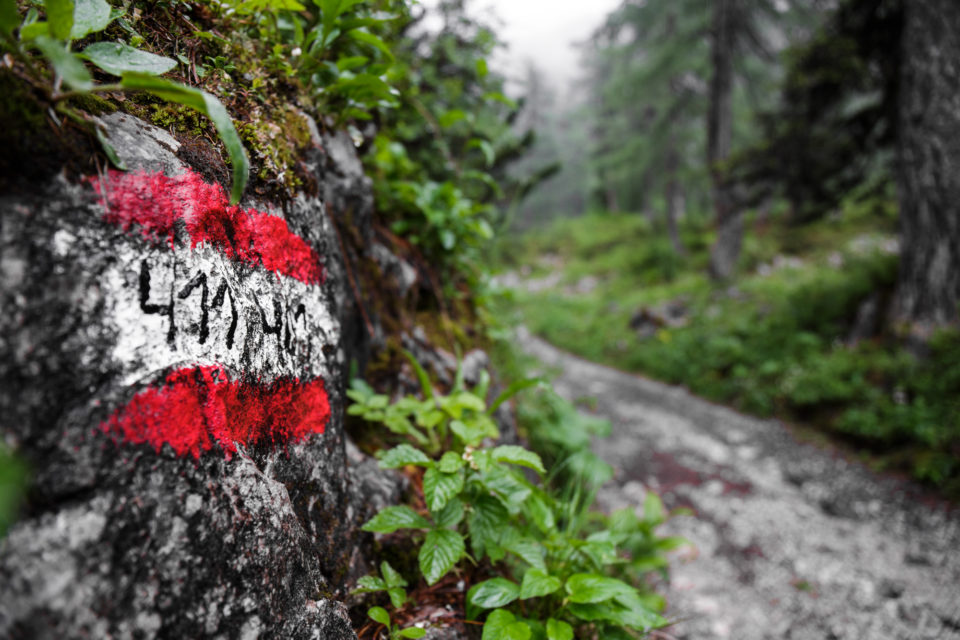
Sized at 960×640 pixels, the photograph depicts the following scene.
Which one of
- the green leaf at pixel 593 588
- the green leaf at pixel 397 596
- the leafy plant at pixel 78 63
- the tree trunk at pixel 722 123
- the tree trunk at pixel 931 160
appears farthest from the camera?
the tree trunk at pixel 722 123

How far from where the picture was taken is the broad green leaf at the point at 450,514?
4.41 ft

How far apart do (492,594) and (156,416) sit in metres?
1.04

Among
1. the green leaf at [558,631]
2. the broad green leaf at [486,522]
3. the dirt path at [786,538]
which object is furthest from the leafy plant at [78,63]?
the dirt path at [786,538]

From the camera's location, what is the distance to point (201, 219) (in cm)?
96

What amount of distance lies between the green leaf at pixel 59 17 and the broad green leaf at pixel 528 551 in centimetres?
168

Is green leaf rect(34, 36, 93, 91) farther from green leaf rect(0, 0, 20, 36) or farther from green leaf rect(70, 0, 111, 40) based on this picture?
green leaf rect(70, 0, 111, 40)

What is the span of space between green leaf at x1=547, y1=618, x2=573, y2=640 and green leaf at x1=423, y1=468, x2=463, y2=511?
461 mm

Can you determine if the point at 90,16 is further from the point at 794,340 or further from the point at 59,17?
the point at 794,340

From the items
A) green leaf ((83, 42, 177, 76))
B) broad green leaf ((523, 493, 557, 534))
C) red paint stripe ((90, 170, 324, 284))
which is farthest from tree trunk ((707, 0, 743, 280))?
green leaf ((83, 42, 177, 76))

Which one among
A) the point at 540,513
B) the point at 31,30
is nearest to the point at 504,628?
the point at 540,513

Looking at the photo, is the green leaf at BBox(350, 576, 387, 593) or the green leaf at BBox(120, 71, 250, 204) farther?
the green leaf at BBox(350, 576, 387, 593)

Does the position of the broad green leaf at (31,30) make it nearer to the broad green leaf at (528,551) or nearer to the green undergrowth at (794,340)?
the broad green leaf at (528,551)

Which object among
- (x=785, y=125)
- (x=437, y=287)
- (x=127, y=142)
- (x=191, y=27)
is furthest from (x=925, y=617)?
(x=785, y=125)

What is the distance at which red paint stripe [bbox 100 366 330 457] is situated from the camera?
0.77 m
